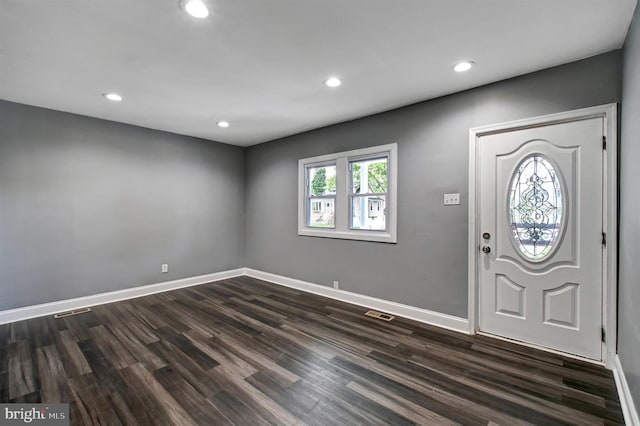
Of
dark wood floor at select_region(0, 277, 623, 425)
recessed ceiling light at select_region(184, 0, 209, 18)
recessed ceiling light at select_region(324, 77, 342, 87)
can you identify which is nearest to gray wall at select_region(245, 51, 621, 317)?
dark wood floor at select_region(0, 277, 623, 425)

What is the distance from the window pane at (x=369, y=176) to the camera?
12.6 ft

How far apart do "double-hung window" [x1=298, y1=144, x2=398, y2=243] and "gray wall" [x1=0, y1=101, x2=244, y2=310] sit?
1.82 meters

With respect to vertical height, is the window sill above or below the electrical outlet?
below

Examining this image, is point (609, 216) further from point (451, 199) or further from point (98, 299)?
point (98, 299)

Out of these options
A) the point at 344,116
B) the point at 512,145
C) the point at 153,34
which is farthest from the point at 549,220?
the point at 153,34

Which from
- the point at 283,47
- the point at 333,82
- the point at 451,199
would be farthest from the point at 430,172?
the point at 283,47

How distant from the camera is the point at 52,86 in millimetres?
2988

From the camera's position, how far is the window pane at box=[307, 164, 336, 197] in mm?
4484

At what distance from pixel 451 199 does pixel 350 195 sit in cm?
142

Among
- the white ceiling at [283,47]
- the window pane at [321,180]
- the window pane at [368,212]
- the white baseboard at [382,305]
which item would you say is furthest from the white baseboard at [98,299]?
the window pane at [368,212]

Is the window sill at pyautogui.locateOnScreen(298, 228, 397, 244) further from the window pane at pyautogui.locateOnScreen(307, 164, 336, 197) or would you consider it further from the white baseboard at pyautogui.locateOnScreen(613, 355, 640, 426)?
the white baseboard at pyautogui.locateOnScreen(613, 355, 640, 426)

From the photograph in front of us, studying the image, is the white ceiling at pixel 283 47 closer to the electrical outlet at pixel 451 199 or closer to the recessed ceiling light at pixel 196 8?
the recessed ceiling light at pixel 196 8

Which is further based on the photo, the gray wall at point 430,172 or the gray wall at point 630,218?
the gray wall at point 430,172

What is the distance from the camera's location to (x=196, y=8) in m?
1.84
